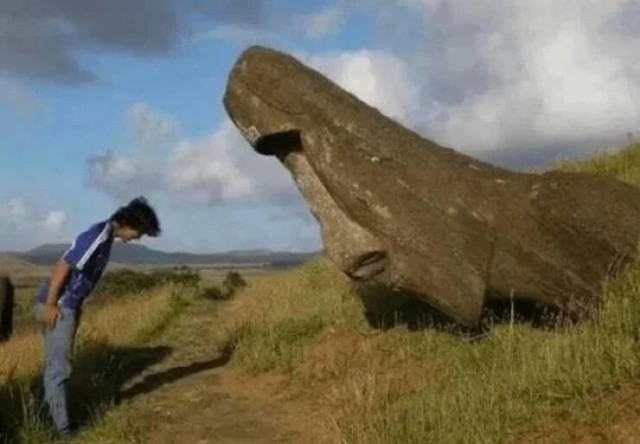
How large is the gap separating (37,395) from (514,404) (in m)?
5.47

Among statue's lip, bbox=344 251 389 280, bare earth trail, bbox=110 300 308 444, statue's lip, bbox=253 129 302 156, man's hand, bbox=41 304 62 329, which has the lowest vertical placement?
bare earth trail, bbox=110 300 308 444

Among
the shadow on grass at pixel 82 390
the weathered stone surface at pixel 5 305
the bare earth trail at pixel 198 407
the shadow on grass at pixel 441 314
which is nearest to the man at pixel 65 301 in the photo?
the shadow on grass at pixel 82 390

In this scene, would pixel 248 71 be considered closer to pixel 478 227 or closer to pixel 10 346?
pixel 478 227

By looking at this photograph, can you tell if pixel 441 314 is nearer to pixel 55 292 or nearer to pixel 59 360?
pixel 59 360

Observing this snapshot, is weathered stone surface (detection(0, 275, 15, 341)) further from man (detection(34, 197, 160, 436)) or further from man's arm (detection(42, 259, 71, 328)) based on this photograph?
man's arm (detection(42, 259, 71, 328))

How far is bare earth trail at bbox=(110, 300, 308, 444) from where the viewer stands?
31.6ft

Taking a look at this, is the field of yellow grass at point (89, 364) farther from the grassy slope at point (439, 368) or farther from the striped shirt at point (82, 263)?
the grassy slope at point (439, 368)

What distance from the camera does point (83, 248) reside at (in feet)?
30.9

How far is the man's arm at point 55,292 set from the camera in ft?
30.6

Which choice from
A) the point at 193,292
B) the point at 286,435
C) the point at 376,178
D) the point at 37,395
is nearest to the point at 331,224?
the point at 376,178

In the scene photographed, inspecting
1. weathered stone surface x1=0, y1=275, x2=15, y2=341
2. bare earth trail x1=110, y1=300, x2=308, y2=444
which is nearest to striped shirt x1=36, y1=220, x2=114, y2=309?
bare earth trail x1=110, y1=300, x2=308, y2=444

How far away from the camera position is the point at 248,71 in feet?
40.3

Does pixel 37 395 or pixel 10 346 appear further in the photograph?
pixel 10 346

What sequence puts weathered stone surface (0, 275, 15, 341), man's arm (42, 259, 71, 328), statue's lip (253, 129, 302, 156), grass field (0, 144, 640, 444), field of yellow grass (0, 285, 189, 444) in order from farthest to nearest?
weathered stone surface (0, 275, 15, 341) < statue's lip (253, 129, 302, 156) < field of yellow grass (0, 285, 189, 444) < man's arm (42, 259, 71, 328) < grass field (0, 144, 640, 444)
